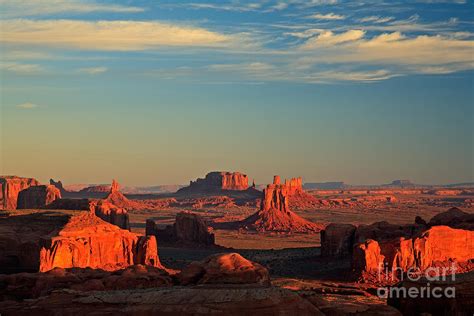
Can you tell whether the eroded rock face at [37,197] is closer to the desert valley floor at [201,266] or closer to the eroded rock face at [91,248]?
the desert valley floor at [201,266]

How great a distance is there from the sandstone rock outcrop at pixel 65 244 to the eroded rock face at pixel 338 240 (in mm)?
25467

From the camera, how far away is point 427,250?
8144 centimetres

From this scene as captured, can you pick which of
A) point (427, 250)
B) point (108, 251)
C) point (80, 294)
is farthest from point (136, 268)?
point (427, 250)

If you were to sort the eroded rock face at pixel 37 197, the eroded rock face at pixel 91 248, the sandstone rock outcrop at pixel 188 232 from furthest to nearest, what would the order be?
the eroded rock face at pixel 37 197, the sandstone rock outcrop at pixel 188 232, the eroded rock face at pixel 91 248

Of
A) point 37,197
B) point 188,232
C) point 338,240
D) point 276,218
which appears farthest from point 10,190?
point 338,240

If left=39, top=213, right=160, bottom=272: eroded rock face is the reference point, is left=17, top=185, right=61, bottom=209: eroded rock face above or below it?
above

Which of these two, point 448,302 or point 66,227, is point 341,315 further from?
point 66,227

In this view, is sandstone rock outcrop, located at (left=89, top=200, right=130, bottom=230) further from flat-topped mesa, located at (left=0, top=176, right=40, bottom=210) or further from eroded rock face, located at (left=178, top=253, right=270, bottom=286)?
flat-topped mesa, located at (left=0, top=176, right=40, bottom=210)

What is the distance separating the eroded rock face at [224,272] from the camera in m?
52.0

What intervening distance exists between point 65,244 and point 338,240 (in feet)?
129

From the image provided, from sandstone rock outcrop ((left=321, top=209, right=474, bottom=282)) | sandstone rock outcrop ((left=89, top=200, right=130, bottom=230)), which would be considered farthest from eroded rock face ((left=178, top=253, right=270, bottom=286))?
sandstone rock outcrop ((left=89, top=200, right=130, bottom=230))

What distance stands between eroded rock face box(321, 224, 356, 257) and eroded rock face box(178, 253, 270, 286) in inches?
1759

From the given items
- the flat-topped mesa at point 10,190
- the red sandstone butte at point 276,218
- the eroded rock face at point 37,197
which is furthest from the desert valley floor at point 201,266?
the flat-topped mesa at point 10,190

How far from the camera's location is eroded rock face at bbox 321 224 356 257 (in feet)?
323
